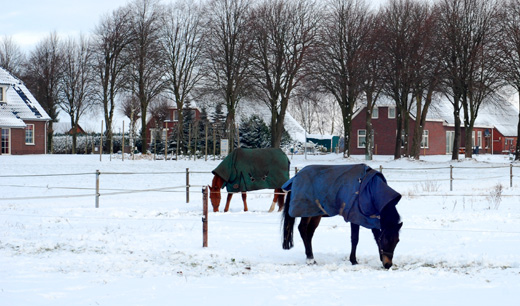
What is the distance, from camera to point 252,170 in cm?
1742

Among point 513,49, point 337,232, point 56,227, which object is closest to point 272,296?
point 337,232

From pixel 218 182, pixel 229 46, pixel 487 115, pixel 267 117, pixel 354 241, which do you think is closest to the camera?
pixel 354 241

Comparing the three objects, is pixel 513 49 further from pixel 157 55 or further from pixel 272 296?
pixel 272 296

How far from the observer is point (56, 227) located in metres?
13.4

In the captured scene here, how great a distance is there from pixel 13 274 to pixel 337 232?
6.53 metres

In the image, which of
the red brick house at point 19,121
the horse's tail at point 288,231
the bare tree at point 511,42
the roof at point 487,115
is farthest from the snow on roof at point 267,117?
the horse's tail at point 288,231

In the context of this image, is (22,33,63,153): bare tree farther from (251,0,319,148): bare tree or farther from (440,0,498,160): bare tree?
(440,0,498,160): bare tree

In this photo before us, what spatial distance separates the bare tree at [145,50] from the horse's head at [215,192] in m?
31.9

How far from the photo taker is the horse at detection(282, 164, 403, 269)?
9.02 m

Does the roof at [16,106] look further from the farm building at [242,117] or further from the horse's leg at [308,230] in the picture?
the horse's leg at [308,230]

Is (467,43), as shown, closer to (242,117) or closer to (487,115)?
(242,117)

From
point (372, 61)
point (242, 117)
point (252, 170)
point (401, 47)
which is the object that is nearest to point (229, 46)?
point (372, 61)

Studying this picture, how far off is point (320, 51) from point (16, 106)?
21.4m

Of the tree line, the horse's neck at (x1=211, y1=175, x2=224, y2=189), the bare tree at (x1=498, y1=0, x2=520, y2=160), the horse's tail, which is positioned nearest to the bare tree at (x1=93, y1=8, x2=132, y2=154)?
the tree line
